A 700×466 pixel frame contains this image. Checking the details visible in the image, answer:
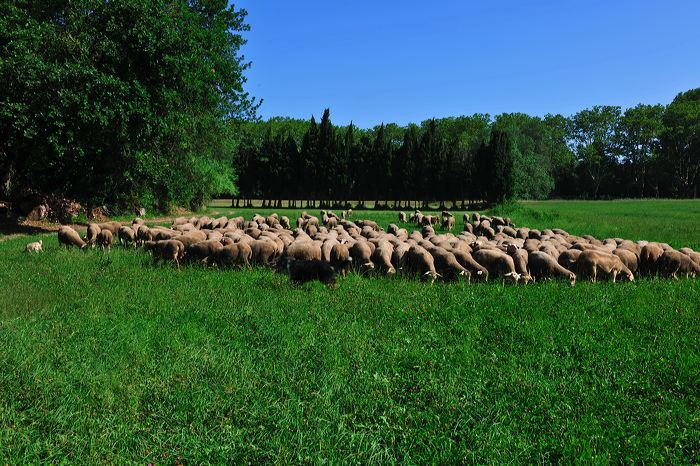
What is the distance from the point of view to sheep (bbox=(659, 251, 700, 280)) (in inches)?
402

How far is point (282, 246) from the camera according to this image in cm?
1220

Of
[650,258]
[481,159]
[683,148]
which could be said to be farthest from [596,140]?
[650,258]

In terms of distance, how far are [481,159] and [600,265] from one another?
49538 millimetres

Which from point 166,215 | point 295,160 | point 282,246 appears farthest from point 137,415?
point 295,160

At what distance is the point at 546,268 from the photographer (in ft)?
32.6

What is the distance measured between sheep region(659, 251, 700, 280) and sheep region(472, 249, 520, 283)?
12.3 ft

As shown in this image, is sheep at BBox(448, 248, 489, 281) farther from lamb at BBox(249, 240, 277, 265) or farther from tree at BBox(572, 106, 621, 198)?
tree at BBox(572, 106, 621, 198)

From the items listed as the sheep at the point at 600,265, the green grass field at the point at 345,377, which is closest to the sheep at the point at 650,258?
the sheep at the point at 600,265

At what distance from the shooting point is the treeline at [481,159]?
5962cm

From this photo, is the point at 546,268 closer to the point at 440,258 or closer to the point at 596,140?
the point at 440,258

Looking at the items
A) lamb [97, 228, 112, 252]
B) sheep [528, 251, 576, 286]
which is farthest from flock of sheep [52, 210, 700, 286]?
lamb [97, 228, 112, 252]

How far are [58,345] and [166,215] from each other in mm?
28281

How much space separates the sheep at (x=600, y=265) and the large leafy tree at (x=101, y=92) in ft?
51.9

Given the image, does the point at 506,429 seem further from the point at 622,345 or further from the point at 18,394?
the point at 18,394
